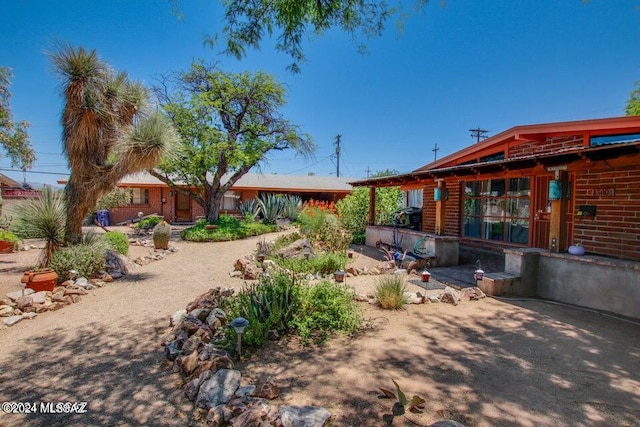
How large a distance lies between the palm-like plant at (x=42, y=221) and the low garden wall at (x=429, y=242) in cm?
929

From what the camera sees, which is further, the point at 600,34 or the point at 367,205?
the point at 367,205

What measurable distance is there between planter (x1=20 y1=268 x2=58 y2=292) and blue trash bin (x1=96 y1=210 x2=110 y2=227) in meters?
15.7

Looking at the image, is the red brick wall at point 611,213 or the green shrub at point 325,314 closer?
the green shrub at point 325,314

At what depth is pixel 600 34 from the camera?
7109 mm

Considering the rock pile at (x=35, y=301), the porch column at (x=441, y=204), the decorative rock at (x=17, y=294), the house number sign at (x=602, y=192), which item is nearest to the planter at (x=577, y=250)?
the house number sign at (x=602, y=192)

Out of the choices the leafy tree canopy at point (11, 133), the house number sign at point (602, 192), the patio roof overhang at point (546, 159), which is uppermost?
the leafy tree canopy at point (11, 133)

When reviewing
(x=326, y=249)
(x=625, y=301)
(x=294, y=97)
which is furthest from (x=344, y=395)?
(x=294, y=97)

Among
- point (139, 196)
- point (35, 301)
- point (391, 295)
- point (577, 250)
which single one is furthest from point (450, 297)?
point (139, 196)

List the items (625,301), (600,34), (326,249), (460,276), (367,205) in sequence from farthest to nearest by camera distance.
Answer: (367,205)
(326,249)
(460,276)
(600,34)
(625,301)

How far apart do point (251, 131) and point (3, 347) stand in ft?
45.3

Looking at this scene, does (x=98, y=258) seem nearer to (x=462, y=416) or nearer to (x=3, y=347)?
(x=3, y=347)

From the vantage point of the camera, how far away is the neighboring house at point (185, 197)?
2147 centimetres

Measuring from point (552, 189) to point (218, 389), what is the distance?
21.0 ft

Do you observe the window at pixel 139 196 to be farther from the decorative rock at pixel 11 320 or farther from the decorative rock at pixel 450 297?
the decorative rock at pixel 450 297
